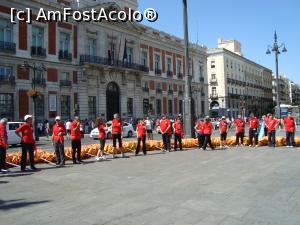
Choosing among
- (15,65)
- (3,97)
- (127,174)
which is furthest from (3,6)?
(127,174)

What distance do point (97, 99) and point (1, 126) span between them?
30.1 metres

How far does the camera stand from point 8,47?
33000 mm

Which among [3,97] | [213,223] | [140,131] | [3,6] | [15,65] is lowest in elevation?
[213,223]

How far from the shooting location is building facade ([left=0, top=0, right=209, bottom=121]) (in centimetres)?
3359

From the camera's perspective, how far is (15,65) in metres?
33.4

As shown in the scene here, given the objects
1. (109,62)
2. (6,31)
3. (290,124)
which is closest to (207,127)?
(290,124)

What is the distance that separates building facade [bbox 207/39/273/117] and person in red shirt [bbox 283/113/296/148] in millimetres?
58848

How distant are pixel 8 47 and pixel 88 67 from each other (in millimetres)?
9353

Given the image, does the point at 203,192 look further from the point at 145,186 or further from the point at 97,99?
the point at 97,99

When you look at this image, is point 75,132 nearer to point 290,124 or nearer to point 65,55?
point 290,124

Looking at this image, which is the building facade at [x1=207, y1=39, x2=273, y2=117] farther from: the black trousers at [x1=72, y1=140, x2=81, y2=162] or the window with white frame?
the black trousers at [x1=72, y1=140, x2=81, y2=162]

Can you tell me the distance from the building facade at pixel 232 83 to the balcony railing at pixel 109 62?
105 ft

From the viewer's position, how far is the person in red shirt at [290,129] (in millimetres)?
17872

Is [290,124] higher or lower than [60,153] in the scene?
higher
